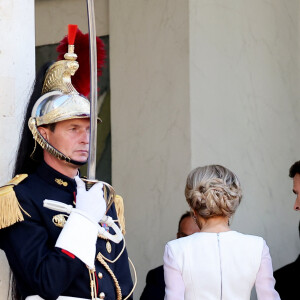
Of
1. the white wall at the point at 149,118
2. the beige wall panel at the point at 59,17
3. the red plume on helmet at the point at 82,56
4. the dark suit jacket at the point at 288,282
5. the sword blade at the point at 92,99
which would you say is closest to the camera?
the sword blade at the point at 92,99

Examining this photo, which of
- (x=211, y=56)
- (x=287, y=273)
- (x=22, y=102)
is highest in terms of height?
(x=211, y=56)

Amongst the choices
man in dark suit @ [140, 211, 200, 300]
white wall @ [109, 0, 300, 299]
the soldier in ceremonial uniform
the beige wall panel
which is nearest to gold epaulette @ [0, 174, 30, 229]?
the soldier in ceremonial uniform

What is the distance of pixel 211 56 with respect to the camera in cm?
653

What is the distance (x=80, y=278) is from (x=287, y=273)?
9.48ft

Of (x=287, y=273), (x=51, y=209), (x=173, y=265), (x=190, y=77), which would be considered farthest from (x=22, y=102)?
(x=287, y=273)

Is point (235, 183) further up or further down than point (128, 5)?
further down

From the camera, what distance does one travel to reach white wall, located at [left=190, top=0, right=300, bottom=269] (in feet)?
21.2

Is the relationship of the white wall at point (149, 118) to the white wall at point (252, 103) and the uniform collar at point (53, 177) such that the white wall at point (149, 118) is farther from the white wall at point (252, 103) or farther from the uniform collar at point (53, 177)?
the uniform collar at point (53, 177)

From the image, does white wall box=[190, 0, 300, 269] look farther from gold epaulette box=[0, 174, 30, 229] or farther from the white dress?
gold epaulette box=[0, 174, 30, 229]

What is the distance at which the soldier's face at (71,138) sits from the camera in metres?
3.87

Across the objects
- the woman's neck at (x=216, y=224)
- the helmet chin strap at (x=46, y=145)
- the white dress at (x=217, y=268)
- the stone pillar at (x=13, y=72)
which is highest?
the stone pillar at (x=13, y=72)

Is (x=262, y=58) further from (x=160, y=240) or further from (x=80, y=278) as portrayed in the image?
(x=80, y=278)

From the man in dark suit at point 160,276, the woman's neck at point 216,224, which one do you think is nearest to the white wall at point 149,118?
the man in dark suit at point 160,276

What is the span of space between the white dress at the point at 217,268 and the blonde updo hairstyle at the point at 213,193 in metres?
0.11
